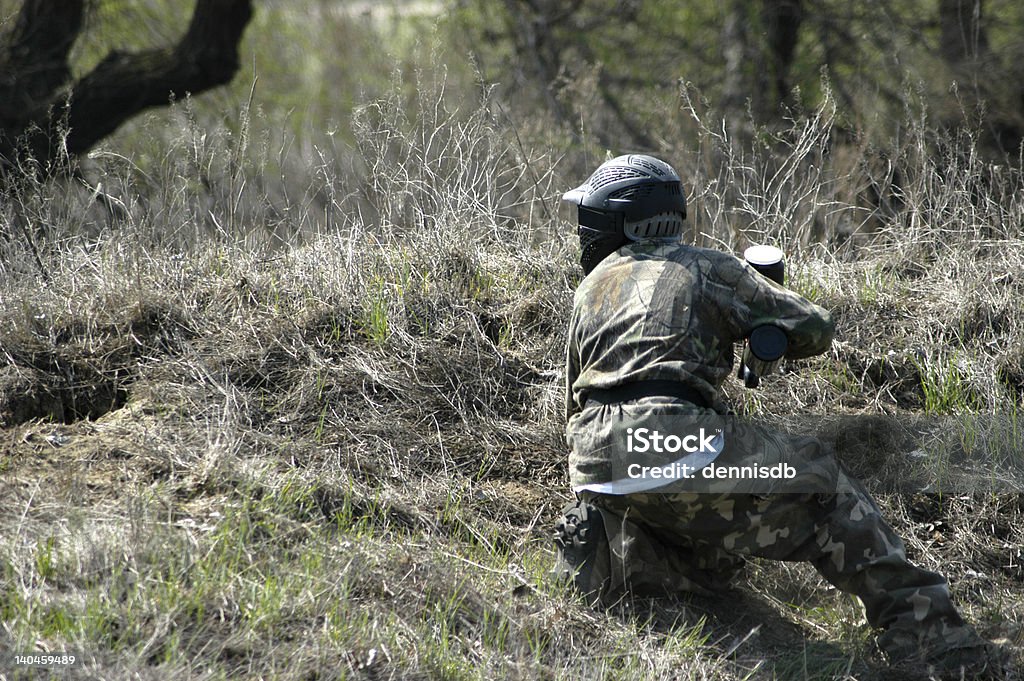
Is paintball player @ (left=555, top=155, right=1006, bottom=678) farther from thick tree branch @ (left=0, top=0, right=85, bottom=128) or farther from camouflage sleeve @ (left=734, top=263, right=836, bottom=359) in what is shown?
thick tree branch @ (left=0, top=0, right=85, bottom=128)

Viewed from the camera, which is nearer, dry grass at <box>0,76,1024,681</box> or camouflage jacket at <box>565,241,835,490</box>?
dry grass at <box>0,76,1024,681</box>

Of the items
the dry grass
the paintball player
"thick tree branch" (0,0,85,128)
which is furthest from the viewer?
"thick tree branch" (0,0,85,128)

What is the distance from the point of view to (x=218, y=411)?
456 cm

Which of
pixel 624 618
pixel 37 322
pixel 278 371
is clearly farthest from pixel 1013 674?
pixel 37 322

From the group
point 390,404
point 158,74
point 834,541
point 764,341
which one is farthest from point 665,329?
point 158,74

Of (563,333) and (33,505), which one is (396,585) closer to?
(33,505)

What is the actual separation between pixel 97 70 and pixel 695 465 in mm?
6066

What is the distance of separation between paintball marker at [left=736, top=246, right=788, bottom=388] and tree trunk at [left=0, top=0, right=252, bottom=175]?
5251 mm

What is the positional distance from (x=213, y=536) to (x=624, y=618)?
153 cm

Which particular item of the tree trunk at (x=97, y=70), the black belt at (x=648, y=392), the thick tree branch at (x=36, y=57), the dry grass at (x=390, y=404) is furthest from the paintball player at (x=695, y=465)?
the thick tree branch at (x=36, y=57)

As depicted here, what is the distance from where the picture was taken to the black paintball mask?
3.97 meters

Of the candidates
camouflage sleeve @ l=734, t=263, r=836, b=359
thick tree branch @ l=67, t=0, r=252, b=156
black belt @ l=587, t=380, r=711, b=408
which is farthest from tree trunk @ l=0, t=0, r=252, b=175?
camouflage sleeve @ l=734, t=263, r=836, b=359

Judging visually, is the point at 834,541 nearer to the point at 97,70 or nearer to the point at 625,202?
the point at 625,202

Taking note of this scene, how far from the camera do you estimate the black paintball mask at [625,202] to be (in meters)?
3.97
